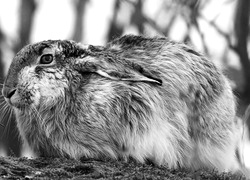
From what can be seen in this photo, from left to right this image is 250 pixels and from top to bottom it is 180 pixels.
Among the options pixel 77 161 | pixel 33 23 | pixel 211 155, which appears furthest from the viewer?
pixel 33 23

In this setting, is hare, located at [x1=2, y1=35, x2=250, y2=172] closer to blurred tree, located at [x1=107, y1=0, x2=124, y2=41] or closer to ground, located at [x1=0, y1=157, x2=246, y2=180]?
ground, located at [x1=0, y1=157, x2=246, y2=180]

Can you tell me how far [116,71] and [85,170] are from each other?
4.58ft

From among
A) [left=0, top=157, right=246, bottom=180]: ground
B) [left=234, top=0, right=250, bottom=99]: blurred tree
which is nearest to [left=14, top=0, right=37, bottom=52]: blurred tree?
[left=234, top=0, right=250, bottom=99]: blurred tree

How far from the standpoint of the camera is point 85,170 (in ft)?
20.1

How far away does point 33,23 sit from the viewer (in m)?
8.98

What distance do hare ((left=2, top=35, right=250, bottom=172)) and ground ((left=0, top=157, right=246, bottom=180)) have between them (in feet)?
1.00

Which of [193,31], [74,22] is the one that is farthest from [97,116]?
[74,22]

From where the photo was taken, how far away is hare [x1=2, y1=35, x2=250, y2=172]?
7.01m

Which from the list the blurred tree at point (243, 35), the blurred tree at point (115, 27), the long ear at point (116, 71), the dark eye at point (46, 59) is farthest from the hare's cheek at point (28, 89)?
the blurred tree at point (243, 35)

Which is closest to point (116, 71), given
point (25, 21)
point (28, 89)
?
point (28, 89)

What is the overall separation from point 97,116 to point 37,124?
0.66 meters

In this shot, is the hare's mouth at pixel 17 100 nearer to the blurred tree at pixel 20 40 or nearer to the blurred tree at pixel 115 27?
the blurred tree at pixel 20 40

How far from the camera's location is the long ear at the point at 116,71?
7.14 metres

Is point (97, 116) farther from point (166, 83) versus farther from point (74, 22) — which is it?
point (74, 22)
